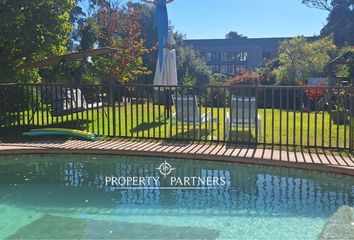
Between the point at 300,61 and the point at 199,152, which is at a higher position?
the point at 300,61

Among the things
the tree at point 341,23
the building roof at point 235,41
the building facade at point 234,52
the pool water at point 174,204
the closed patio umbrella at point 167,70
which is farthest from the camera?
the building facade at point 234,52

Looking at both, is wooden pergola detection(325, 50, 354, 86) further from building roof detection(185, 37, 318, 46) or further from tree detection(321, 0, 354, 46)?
building roof detection(185, 37, 318, 46)

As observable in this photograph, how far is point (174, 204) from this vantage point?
465 centimetres

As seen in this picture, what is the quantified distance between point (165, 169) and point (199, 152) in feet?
2.08

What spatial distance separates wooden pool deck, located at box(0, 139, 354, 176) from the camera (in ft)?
18.8

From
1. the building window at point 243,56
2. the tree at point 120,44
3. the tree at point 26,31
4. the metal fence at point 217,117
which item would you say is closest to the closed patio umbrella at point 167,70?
the metal fence at point 217,117

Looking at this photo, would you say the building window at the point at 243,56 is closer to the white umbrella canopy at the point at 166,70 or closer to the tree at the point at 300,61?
the tree at the point at 300,61

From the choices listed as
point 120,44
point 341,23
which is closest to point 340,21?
point 341,23

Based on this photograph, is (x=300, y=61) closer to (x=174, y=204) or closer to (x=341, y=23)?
(x=341, y=23)

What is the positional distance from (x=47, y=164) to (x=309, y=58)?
2281 cm

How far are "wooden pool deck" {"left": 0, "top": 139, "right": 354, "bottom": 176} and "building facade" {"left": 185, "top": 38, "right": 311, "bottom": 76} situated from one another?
54633 mm

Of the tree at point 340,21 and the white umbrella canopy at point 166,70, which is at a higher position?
the tree at point 340,21

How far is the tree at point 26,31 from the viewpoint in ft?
32.7

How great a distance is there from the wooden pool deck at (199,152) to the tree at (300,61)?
18269mm
